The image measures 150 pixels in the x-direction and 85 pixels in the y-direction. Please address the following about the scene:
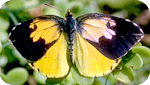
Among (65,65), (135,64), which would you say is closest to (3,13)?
(65,65)

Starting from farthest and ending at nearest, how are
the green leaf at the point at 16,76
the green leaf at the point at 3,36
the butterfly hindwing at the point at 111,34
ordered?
1. the green leaf at the point at 3,36
2. the green leaf at the point at 16,76
3. the butterfly hindwing at the point at 111,34

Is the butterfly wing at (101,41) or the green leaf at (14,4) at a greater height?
the green leaf at (14,4)

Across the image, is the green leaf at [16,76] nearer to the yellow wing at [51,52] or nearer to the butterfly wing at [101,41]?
the yellow wing at [51,52]

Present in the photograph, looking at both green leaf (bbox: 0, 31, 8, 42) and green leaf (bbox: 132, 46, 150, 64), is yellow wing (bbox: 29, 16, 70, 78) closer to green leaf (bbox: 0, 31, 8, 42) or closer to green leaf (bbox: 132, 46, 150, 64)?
green leaf (bbox: 132, 46, 150, 64)

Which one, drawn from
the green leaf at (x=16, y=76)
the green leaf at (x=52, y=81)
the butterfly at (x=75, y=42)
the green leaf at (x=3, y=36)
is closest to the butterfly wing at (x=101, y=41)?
the butterfly at (x=75, y=42)

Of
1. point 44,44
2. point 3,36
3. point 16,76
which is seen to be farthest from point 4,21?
point 44,44

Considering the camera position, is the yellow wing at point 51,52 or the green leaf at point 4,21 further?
the green leaf at point 4,21

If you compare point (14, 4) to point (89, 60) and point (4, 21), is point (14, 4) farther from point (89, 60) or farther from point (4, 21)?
point (89, 60)

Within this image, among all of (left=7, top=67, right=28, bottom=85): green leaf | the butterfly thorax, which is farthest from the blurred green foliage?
the butterfly thorax
